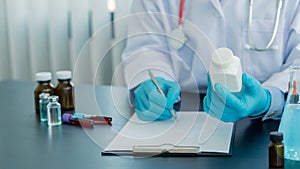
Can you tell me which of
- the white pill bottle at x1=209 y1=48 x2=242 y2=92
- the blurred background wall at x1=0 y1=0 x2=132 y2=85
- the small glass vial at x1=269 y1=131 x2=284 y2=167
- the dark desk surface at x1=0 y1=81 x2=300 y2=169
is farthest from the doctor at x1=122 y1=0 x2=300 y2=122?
the blurred background wall at x1=0 y1=0 x2=132 y2=85

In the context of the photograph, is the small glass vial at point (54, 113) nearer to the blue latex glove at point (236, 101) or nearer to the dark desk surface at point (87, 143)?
the dark desk surface at point (87, 143)

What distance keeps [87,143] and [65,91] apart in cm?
28

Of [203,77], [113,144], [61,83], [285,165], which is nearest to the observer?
[285,165]

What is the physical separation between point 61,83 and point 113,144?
1.08 feet

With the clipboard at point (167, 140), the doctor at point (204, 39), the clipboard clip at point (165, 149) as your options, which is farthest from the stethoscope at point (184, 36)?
the clipboard clip at point (165, 149)

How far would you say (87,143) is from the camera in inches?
42.8

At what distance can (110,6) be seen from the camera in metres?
2.43

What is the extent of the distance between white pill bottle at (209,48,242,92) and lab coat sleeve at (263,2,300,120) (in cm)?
20

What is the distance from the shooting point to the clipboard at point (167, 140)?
39.3 inches

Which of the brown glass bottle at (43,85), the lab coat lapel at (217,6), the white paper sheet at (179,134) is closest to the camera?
the white paper sheet at (179,134)

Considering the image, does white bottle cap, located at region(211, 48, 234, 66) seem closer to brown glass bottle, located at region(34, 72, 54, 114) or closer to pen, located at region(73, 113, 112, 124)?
pen, located at region(73, 113, 112, 124)

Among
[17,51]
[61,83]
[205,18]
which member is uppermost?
[205,18]

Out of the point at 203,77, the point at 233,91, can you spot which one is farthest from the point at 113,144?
the point at 203,77

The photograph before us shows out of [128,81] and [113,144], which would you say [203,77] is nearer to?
[128,81]
